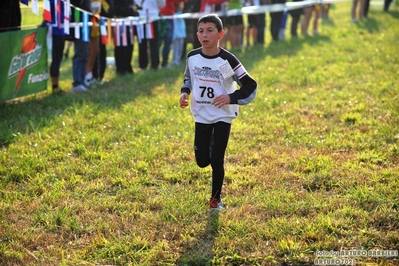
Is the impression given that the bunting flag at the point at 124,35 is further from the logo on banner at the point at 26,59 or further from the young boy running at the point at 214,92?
the young boy running at the point at 214,92

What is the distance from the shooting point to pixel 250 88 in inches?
199

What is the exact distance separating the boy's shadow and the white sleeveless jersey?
924 millimetres

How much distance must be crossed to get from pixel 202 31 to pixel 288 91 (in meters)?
5.30

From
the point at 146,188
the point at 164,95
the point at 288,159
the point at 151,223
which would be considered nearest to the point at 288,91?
the point at 164,95

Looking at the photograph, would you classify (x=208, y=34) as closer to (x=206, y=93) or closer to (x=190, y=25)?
(x=206, y=93)

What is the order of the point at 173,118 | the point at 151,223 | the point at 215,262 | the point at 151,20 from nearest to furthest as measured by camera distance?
the point at 215,262 < the point at 151,223 < the point at 173,118 < the point at 151,20

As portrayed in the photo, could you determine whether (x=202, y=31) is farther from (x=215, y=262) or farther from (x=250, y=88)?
(x=215, y=262)

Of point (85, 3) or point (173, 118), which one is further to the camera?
point (85, 3)

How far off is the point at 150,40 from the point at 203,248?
8640mm

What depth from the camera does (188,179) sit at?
6055mm

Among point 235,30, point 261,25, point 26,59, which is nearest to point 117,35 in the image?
point 26,59

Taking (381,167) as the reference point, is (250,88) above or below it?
above

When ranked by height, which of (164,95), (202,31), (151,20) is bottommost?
(164,95)

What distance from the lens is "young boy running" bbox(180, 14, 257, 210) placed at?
16.5ft
